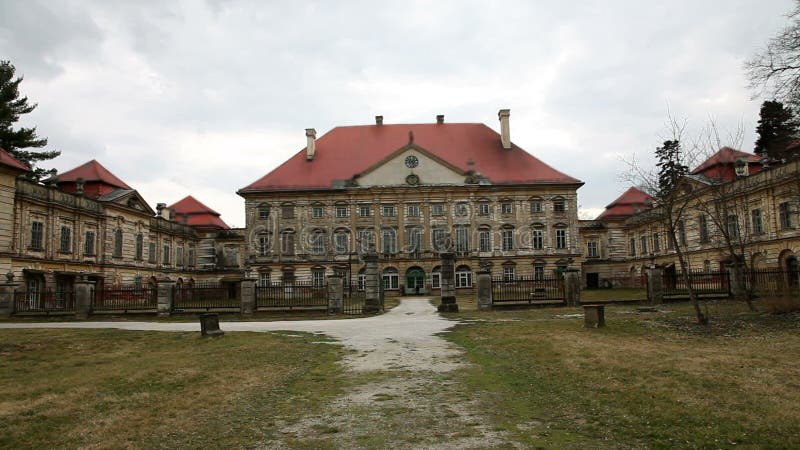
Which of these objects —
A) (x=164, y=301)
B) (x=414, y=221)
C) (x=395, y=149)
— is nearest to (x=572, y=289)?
(x=164, y=301)

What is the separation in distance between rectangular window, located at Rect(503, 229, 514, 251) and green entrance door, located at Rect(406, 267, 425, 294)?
768 cm

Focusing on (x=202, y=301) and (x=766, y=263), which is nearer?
(x=202, y=301)

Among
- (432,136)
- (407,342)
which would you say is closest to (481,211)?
(432,136)

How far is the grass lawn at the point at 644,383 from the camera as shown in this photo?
6.14 meters

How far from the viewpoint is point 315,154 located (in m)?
52.8

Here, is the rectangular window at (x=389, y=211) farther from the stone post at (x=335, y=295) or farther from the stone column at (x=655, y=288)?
the stone column at (x=655, y=288)

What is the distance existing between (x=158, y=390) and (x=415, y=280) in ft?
130

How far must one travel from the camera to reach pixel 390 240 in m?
49.0

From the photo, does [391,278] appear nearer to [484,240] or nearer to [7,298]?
Answer: [484,240]

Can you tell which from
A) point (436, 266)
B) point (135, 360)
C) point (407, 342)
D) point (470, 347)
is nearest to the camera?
point (135, 360)

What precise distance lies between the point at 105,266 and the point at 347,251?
19.1 m

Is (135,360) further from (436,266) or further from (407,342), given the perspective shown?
(436,266)

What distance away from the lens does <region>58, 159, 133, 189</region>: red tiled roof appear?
38562mm

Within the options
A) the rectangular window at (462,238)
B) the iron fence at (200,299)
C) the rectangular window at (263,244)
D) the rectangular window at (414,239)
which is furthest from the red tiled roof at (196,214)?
the iron fence at (200,299)
